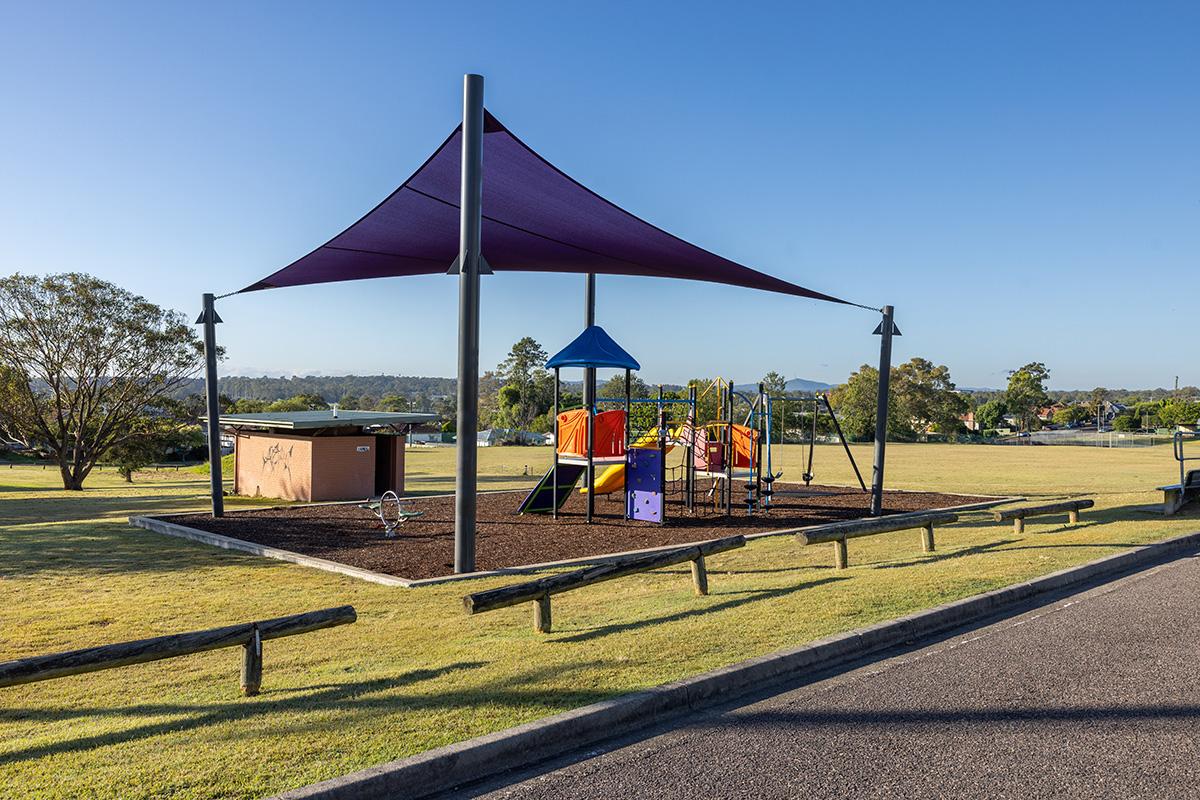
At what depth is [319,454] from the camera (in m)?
18.8

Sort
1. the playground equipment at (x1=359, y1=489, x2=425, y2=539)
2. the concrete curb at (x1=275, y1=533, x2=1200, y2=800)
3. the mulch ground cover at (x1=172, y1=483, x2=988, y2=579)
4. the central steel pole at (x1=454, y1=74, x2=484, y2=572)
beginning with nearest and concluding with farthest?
the concrete curb at (x1=275, y1=533, x2=1200, y2=800)
the central steel pole at (x1=454, y1=74, x2=484, y2=572)
the mulch ground cover at (x1=172, y1=483, x2=988, y2=579)
the playground equipment at (x1=359, y1=489, x2=425, y2=539)

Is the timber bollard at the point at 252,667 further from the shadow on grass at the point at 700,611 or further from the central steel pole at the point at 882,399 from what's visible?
the central steel pole at the point at 882,399

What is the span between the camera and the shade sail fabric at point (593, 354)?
14.8 metres

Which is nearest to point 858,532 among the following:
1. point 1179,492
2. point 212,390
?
point 1179,492

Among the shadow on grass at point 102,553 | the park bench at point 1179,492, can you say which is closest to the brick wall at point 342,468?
the shadow on grass at point 102,553

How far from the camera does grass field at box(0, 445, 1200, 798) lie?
4062 mm

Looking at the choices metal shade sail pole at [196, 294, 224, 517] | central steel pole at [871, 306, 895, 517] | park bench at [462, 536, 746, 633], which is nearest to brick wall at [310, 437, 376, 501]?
metal shade sail pole at [196, 294, 224, 517]

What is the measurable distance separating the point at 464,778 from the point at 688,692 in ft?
5.04

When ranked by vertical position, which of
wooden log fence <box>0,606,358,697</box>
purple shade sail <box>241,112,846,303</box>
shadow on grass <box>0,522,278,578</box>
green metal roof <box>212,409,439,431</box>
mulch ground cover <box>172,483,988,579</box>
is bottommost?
shadow on grass <box>0,522,278,578</box>

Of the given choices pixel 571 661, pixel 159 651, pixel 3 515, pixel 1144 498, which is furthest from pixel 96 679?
pixel 1144 498

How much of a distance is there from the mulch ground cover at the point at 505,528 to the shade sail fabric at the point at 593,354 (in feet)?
8.57

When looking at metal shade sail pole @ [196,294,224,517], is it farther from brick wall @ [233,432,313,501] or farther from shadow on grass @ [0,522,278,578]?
brick wall @ [233,432,313,501]

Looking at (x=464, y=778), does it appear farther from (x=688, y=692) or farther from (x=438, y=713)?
(x=688, y=692)

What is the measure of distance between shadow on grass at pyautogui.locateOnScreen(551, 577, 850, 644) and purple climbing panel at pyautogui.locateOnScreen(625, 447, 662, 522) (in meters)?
5.43
